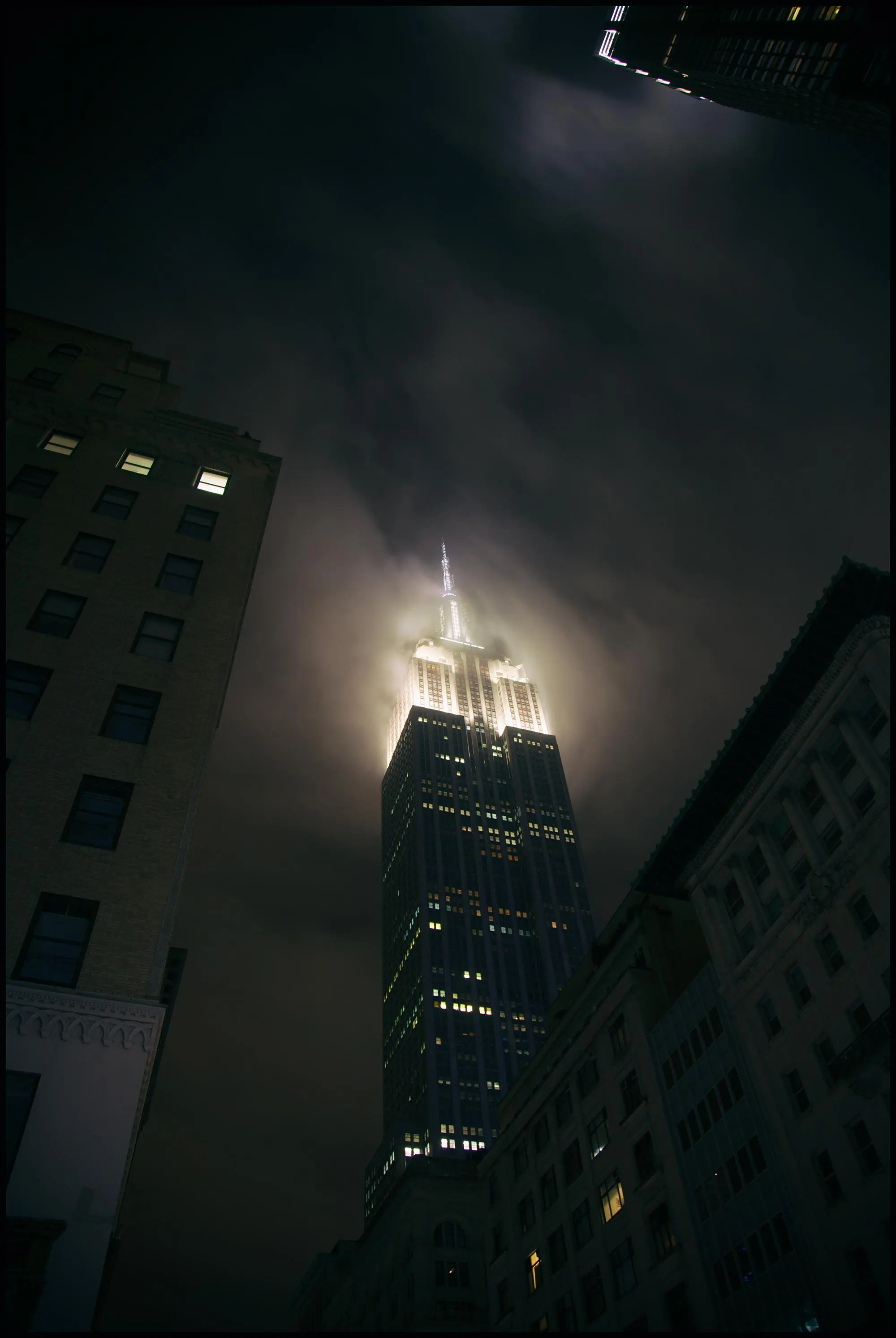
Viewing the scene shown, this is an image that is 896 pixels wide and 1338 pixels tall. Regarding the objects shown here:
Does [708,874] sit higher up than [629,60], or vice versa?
[629,60]

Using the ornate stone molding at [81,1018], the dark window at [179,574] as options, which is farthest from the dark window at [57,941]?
the dark window at [179,574]

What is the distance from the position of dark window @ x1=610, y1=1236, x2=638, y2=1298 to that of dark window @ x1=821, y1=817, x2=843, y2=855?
25.8 m

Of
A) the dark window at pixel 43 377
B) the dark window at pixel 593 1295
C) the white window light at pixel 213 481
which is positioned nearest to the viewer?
the white window light at pixel 213 481

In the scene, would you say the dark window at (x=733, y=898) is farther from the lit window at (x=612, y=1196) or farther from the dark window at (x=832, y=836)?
the lit window at (x=612, y=1196)

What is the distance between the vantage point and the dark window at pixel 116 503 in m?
36.2

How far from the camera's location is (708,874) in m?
54.2

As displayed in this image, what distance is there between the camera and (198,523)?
37.7 m

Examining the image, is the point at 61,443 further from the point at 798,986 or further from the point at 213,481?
the point at 798,986

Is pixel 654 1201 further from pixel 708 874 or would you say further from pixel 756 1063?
pixel 708 874

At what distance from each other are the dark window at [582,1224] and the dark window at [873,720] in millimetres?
35182

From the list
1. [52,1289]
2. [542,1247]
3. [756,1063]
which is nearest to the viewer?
[52,1289]

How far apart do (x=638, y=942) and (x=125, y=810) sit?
4363 centimetres

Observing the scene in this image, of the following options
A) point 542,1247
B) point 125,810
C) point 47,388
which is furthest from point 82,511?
point 542,1247

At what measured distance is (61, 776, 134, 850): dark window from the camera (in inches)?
973
